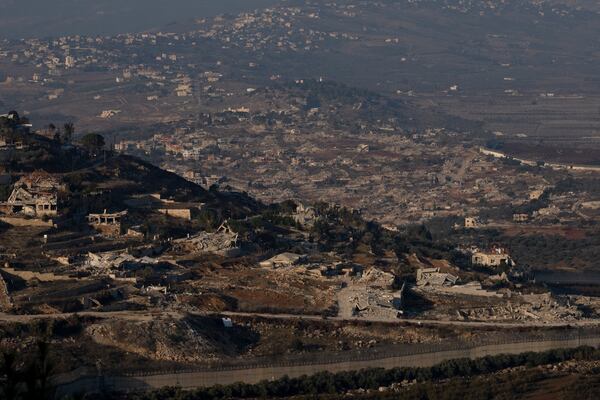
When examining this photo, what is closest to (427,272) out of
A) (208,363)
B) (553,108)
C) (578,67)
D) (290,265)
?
(290,265)

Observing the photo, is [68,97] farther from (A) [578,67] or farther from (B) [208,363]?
(B) [208,363]

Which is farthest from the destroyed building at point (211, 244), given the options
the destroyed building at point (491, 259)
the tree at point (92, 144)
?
the tree at point (92, 144)

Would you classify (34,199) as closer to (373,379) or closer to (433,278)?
(433,278)

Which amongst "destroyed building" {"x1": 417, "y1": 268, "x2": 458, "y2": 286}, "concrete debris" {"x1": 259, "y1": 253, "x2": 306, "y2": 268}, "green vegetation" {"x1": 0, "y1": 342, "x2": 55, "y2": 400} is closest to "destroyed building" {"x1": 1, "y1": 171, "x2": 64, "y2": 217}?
"concrete debris" {"x1": 259, "y1": 253, "x2": 306, "y2": 268}

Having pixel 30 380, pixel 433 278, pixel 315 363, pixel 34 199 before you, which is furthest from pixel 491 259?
pixel 30 380

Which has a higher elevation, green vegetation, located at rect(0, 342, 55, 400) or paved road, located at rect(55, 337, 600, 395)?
green vegetation, located at rect(0, 342, 55, 400)

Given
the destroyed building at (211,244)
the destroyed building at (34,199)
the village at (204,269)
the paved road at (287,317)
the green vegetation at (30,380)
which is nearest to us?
the green vegetation at (30,380)

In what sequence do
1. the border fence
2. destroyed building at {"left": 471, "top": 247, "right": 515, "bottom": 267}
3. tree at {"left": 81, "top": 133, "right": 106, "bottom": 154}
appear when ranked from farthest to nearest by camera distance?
1. tree at {"left": 81, "top": 133, "right": 106, "bottom": 154}
2. destroyed building at {"left": 471, "top": 247, "right": 515, "bottom": 267}
3. the border fence

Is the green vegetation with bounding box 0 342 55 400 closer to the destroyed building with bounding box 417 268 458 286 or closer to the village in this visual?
the village

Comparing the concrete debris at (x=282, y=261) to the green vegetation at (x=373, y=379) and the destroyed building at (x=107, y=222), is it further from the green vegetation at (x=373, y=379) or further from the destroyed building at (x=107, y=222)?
the green vegetation at (x=373, y=379)
